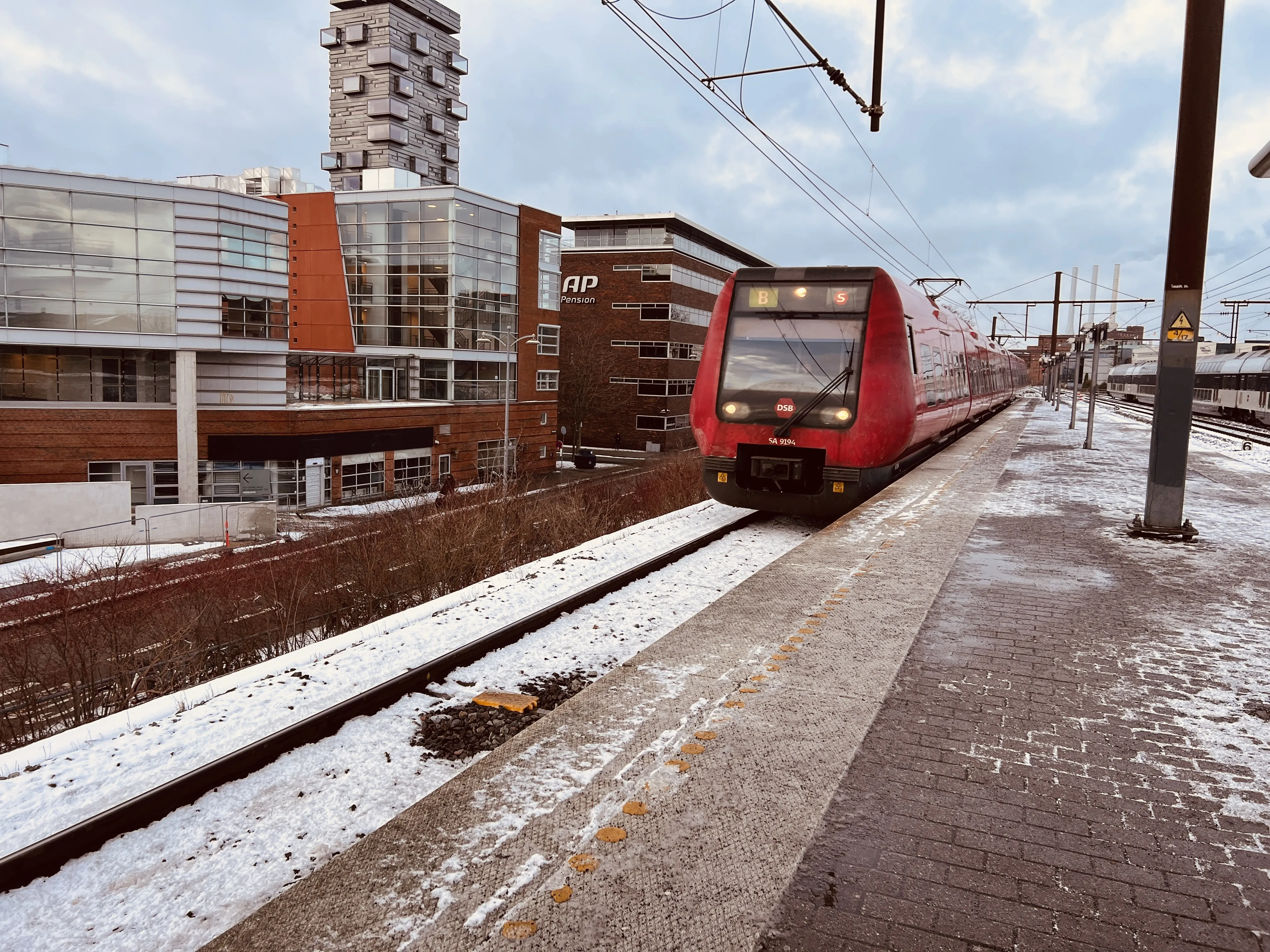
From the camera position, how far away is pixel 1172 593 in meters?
7.45

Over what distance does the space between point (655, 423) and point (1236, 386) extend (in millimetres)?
33912

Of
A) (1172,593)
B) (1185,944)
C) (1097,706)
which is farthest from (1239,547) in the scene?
(1185,944)

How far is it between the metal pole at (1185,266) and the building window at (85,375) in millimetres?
32059

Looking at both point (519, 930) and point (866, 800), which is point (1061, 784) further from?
point (519, 930)

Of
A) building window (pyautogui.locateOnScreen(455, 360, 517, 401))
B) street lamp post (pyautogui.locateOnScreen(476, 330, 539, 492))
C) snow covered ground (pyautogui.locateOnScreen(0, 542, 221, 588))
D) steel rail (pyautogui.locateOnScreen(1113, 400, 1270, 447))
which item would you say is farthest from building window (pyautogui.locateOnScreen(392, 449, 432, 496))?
steel rail (pyautogui.locateOnScreen(1113, 400, 1270, 447))

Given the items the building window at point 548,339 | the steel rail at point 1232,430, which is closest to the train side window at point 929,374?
the steel rail at point 1232,430

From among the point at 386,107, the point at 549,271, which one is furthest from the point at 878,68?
the point at 386,107

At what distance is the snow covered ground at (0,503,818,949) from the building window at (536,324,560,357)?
41.6 m

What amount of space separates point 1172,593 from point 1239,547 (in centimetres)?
281

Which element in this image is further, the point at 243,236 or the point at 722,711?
the point at 243,236

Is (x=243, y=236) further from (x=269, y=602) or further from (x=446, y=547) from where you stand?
(x=446, y=547)

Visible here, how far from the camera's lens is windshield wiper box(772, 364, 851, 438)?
34.3 ft

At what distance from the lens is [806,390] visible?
10594 millimetres

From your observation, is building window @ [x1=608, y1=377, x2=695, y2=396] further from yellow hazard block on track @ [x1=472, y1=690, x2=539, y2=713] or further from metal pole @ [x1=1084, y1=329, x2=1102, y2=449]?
yellow hazard block on track @ [x1=472, y1=690, x2=539, y2=713]
